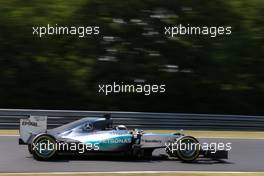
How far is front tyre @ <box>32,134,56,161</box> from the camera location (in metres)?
10.6

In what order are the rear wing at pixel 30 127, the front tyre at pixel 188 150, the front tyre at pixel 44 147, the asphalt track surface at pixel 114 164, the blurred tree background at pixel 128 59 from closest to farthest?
the asphalt track surface at pixel 114 164, the front tyre at pixel 44 147, the rear wing at pixel 30 127, the front tyre at pixel 188 150, the blurred tree background at pixel 128 59

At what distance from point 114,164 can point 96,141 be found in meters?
0.56

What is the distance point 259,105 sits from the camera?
20094mm

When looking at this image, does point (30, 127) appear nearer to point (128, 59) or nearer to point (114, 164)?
point (114, 164)

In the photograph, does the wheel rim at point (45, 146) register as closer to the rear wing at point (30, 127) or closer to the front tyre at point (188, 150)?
the rear wing at point (30, 127)

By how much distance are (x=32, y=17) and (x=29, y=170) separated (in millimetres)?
10764

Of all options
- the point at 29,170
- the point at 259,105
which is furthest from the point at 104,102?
the point at 29,170

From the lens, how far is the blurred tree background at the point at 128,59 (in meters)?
19.0

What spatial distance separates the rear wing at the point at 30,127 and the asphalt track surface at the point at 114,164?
42 centimetres

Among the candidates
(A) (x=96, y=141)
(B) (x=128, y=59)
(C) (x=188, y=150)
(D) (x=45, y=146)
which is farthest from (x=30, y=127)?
(B) (x=128, y=59)

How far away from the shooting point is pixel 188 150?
36.2 feet

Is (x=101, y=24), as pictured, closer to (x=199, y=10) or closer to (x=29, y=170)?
(x=199, y=10)

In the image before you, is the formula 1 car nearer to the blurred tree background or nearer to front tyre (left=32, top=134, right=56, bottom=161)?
front tyre (left=32, top=134, right=56, bottom=161)

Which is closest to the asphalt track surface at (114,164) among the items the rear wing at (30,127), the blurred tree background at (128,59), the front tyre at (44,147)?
the front tyre at (44,147)
